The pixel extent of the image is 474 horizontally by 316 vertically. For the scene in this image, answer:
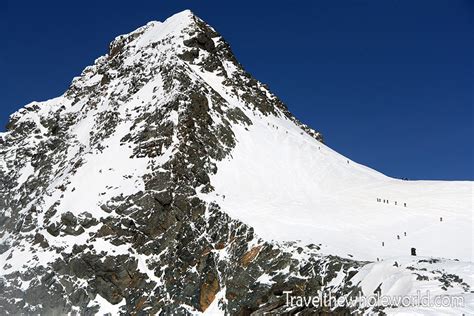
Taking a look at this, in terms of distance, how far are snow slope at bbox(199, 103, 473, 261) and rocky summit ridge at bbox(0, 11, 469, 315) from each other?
8.83ft

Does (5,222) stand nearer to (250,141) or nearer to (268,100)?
(250,141)

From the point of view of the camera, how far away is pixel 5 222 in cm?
9612

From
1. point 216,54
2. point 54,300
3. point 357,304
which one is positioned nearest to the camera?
point 357,304

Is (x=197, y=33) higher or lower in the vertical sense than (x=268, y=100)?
higher

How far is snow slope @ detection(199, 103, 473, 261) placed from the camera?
205 feet

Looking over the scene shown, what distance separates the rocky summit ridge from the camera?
60469mm

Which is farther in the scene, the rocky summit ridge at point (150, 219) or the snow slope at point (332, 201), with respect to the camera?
the snow slope at point (332, 201)

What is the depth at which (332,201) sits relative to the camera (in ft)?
259

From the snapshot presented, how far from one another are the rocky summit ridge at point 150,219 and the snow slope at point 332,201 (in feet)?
8.83

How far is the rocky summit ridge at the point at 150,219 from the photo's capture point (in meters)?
60.5

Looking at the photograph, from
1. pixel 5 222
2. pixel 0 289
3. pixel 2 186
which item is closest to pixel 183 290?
pixel 0 289

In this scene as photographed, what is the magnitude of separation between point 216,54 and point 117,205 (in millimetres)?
53072

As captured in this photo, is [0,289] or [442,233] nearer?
[442,233]

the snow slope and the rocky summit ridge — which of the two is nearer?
the rocky summit ridge
